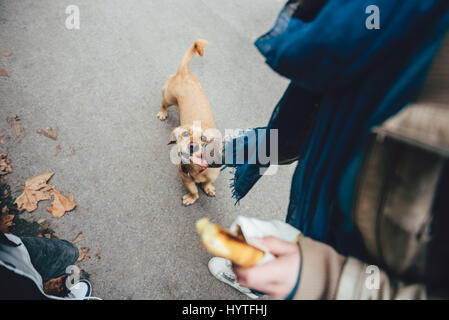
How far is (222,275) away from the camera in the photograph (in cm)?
165

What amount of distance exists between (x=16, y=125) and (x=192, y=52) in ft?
5.33

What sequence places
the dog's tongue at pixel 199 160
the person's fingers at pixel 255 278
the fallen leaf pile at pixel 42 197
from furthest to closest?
the fallen leaf pile at pixel 42 197, the dog's tongue at pixel 199 160, the person's fingers at pixel 255 278

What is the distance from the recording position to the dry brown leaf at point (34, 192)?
69.5 inches

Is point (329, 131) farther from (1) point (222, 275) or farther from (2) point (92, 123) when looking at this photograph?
(2) point (92, 123)

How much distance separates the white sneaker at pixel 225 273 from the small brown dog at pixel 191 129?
19.8 inches

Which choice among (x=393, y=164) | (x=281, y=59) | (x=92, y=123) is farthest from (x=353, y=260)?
(x=92, y=123)

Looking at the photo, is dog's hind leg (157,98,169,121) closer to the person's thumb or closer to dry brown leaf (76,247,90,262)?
dry brown leaf (76,247,90,262)

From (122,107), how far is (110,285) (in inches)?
60.1

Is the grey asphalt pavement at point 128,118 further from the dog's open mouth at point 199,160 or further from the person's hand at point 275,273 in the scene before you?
the person's hand at point 275,273

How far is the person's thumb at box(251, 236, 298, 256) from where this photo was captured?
543 millimetres

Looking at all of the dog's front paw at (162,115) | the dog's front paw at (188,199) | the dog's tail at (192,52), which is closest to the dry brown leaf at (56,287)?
the dog's front paw at (188,199)

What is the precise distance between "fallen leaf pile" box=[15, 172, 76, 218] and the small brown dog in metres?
0.87

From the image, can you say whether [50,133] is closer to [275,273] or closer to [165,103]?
[165,103]

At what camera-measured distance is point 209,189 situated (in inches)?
78.0
